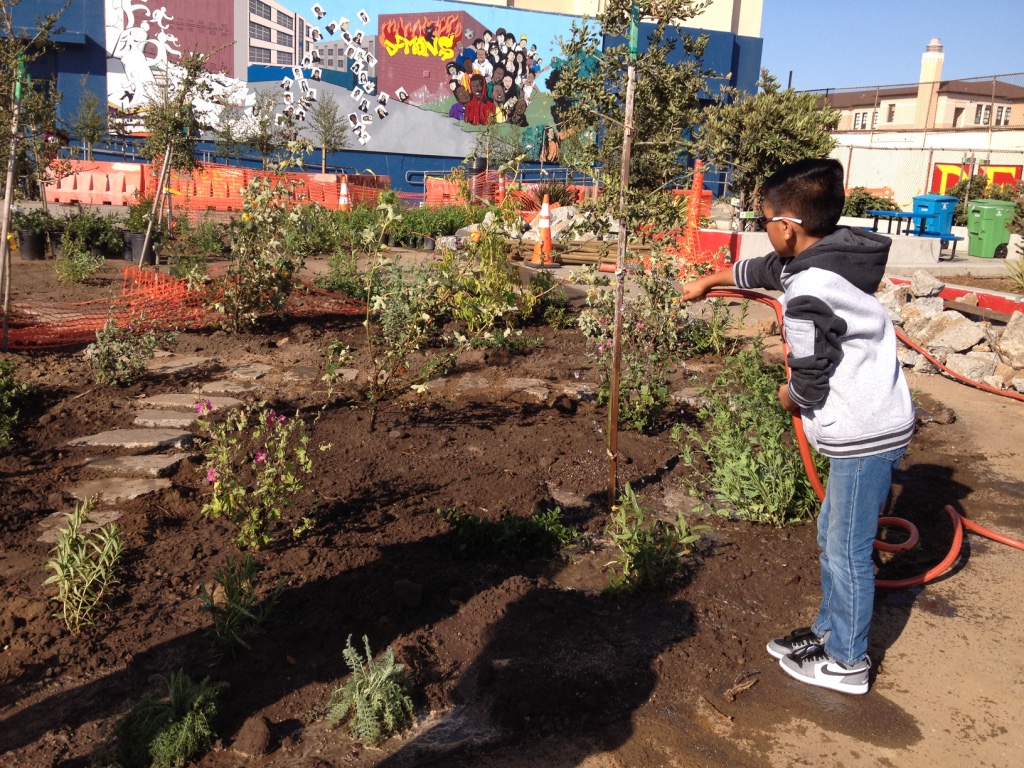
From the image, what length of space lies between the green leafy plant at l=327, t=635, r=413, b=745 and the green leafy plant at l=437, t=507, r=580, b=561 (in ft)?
3.62

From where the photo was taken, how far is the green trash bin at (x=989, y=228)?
16.0 m

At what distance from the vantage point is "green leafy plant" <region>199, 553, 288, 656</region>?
119 inches

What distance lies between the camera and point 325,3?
3152 centimetres

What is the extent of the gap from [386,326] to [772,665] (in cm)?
377

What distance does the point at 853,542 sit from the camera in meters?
2.96

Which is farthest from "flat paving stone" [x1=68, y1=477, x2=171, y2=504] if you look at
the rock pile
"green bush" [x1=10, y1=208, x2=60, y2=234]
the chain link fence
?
the chain link fence

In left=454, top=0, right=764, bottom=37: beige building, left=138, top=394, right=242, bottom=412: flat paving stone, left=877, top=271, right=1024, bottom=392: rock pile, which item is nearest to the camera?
left=138, top=394, right=242, bottom=412: flat paving stone

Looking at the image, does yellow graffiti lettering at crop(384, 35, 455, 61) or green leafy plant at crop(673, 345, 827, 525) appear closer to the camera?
green leafy plant at crop(673, 345, 827, 525)

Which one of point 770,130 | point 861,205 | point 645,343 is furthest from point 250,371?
point 861,205

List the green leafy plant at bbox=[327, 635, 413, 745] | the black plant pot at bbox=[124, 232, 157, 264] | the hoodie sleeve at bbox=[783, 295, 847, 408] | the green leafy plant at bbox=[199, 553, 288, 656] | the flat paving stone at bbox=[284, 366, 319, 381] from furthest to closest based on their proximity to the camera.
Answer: the black plant pot at bbox=[124, 232, 157, 264] < the flat paving stone at bbox=[284, 366, 319, 381] < the green leafy plant at bbox=[199, 553, 288, 656] < the hoodie sleeve at bbox=[783, 295, 847, 408] < the green leafy plant at bbox=[327, 635, 413, 745]

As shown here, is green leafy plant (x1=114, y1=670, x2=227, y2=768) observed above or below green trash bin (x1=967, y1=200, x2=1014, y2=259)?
below

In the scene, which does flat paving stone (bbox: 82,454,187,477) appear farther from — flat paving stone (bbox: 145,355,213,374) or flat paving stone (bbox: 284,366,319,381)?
flat paving stone (bbox: 145,355,213,374)

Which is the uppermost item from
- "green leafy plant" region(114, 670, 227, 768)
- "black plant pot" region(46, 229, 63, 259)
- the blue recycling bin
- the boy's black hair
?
the blue recycling bin

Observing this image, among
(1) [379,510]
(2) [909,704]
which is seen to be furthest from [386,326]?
(2) [909,704]
